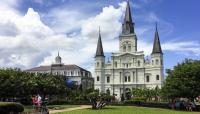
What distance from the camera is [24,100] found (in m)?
64.4

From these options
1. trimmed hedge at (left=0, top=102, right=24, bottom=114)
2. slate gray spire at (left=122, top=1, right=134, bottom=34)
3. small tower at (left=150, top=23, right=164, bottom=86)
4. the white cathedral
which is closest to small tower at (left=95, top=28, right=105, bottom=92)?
the white cathedral

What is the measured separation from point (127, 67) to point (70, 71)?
94.3 ft

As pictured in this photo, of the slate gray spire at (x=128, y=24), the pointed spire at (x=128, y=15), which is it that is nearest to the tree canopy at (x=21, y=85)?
the slate gray spire at (x=128, y=24)

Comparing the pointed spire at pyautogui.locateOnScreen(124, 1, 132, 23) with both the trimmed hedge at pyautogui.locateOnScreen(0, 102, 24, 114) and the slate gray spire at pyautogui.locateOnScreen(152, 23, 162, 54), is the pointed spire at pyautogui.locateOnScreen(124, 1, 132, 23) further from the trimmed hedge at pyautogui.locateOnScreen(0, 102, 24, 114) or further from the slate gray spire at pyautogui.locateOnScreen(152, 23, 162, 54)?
the trimmed hedge at pyautogui.locateOnScreen(0, 102, 24, 114)

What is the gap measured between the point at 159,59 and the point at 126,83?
1314 cm

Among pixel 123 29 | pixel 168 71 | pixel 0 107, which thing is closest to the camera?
pixel 0 107

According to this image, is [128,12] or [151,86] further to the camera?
[128,12]

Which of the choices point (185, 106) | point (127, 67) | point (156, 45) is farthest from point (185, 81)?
point (127, 67)

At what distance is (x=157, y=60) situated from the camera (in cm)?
11831

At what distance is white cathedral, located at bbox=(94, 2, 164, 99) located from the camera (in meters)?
119

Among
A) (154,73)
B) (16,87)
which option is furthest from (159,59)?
(16,87)

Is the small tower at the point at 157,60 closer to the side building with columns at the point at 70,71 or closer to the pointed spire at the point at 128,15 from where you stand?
the pointed spire at the point at 128,15

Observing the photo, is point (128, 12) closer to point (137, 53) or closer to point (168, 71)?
point (137, 53)

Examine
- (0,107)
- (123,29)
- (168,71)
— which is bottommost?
(0,107)
